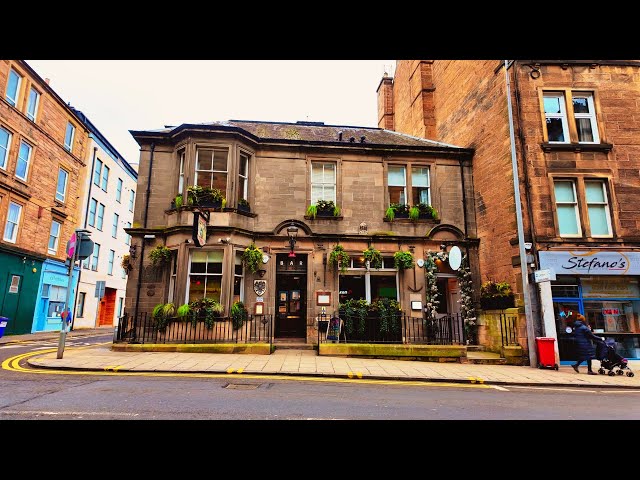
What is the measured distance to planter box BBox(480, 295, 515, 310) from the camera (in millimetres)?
12000

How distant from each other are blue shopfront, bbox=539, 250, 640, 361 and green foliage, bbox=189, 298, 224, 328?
10.6m

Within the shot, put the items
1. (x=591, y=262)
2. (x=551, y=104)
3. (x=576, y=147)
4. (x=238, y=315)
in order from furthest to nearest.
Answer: (x=551, y=104) → (x=576, y=147) → (x=238, y=315) → (x=591, y=262)

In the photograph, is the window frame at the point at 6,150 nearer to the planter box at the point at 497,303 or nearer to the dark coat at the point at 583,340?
the planter box at the point at 497,303

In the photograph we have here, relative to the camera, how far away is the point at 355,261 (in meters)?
13.9

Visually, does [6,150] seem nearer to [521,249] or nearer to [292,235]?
[292,235]

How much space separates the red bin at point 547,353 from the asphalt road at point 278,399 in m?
2.35

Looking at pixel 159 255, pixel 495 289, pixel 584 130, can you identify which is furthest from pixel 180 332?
pixel 584 130

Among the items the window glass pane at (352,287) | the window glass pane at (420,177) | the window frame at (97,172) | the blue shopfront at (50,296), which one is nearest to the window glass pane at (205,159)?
the window glass pane at (352,287)

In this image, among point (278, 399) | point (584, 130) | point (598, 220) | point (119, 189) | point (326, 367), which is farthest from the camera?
point (119, 189)

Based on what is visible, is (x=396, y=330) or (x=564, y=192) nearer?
(x=564, y=192)

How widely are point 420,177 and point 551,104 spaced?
5141 mm

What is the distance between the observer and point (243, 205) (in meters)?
13.5

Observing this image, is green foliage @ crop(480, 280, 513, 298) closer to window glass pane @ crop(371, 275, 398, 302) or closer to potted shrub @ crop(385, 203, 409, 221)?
window glass pane @ crop(371, 275, 398, 302)

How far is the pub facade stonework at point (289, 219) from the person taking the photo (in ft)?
41.8
